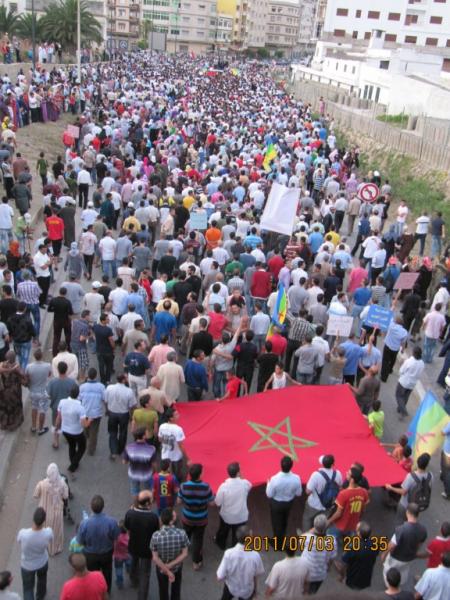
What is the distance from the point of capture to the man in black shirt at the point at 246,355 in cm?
973

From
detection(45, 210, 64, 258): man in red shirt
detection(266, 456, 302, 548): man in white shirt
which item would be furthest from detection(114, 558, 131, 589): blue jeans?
detection(45, 210, 64, 258): man in red shirt

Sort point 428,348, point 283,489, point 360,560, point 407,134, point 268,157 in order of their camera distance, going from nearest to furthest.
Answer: point 360,560 < point 283,489 < point 428,348 < point 268,157 < point 407,134

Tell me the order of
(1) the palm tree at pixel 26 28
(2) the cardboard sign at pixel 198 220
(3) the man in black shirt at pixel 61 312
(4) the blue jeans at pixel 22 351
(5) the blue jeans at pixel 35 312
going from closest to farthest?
(4) the blue jeans at pixel 22 351, (3) the man in black shirt at pixel 61 312, (5) the blue jeans at pixel 35 312, (2) the cardboard sign at pixel 198 220, (1) the palm tree at pixel 26 28

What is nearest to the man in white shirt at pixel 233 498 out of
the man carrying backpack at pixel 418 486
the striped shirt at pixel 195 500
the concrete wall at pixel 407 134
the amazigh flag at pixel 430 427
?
the striped shirt at pixel 195 500

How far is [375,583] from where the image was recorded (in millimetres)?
7109

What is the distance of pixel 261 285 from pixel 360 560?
6113 millimetres

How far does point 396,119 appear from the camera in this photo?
35.2 metres

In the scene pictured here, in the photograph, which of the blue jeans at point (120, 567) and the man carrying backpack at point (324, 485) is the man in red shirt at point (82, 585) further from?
the man carrying backpack at point (324, 485)

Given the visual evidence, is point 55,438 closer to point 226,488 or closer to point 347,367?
point 226,488

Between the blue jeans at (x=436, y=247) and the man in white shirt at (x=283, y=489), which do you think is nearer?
the man in white shirt at (x=283, y=489)

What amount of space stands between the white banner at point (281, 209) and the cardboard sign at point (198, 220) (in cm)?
147

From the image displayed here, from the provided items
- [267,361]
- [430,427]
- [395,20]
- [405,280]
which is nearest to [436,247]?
[405,280]

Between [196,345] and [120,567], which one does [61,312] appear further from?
[120,567]

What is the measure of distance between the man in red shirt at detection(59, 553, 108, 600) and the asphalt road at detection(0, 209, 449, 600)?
1419 mm
